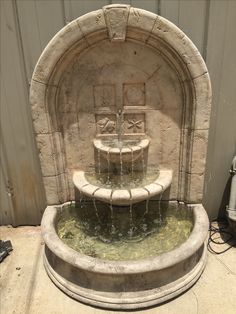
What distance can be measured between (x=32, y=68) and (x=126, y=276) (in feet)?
8.72

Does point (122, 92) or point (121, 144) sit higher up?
point (122, 92)

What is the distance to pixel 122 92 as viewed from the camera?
11.4 ft

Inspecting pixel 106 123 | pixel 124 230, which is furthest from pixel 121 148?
pixel 124 230

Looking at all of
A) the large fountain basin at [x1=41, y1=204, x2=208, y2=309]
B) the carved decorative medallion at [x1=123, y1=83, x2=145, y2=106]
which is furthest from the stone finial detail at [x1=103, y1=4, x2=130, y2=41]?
the large fountain basin at [x1=41, y1=204, x2=208, y2=309]

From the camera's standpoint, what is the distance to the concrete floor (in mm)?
2908

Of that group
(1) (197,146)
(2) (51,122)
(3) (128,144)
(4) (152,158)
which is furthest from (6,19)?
(1) (197,146)

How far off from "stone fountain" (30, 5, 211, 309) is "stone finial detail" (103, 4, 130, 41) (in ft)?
0.03

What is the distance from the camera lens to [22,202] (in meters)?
4.14

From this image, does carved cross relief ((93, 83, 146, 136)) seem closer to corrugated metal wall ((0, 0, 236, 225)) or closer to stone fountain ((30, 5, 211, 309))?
stone fountain ((30, 5, 211, 309))

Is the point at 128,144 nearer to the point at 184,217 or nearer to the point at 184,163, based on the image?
the point at 184,163

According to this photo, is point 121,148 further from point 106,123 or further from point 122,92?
point 122,92

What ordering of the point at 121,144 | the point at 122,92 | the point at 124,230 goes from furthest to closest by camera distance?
the point at 124,230 → the point at 121,144 → the point at 122,92

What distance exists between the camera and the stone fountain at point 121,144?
9.54ft

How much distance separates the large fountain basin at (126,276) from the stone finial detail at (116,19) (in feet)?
8.03
